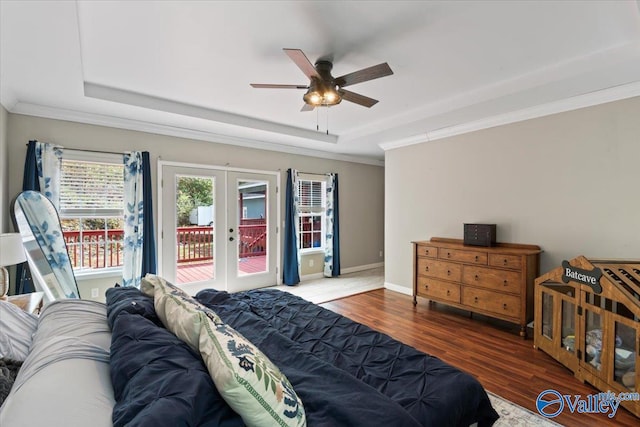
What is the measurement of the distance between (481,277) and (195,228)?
392cm

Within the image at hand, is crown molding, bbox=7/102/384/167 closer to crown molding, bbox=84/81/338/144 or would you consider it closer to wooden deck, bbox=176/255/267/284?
crown molding, bbox=84/81/338/144

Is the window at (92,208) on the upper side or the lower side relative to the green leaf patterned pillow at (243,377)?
upper

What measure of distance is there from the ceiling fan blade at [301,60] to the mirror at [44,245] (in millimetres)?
3115

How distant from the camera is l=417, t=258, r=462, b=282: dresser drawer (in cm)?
372

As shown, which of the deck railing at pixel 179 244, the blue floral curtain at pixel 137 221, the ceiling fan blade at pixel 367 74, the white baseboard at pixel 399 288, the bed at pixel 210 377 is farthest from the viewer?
the white baseboard at pixel 399 288

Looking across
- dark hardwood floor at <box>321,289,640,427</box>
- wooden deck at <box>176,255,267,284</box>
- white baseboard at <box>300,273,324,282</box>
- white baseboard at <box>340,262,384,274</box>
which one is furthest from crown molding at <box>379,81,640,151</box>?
wooden deck at <box>176,255,267,284</box>

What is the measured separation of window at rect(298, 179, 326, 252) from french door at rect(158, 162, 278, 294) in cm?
68

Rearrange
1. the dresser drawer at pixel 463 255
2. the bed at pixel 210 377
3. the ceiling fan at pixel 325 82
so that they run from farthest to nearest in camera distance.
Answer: the dresser drawer at pixel 463 255 < the ceiling fan at pixel 325 82 < the bed at pixel 210 377

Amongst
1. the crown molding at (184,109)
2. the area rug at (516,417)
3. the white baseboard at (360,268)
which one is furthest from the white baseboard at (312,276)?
the area rug at (516,417)

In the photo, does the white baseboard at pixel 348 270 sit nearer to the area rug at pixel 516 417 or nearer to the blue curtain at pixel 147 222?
the blue curtain at pixel 147 222

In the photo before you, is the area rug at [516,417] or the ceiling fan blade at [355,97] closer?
the area rug at [516,417]

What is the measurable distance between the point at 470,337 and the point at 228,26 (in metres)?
3.62

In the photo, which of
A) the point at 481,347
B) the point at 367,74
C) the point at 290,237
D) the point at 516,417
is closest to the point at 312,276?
the point at 290,237

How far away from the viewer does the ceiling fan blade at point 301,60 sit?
198 centimetres
